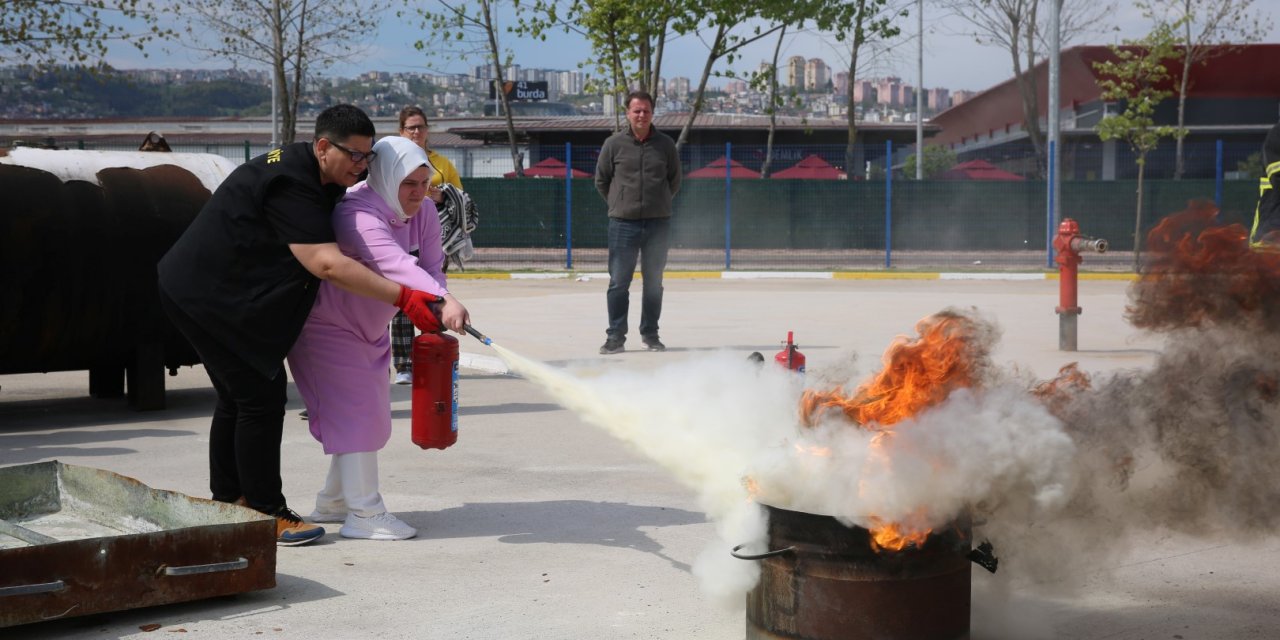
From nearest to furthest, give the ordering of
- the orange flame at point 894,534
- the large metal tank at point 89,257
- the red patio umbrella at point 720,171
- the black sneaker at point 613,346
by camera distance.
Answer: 1. the orange flame at point 894,534
2. the large metal tank at point 89,257
3. the black sneaker at point 613,346
4. the red patio umbrella at point 720,171

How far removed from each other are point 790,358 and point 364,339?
6.45 ft

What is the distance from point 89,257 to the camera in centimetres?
841

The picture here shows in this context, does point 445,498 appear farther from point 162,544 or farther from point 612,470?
point 162,544

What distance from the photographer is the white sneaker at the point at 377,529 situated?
564cm

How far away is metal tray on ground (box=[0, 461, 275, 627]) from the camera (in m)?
4.13

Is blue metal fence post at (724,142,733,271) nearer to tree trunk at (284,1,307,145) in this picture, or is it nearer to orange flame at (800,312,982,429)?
tree trunk at (284,1,307,145)

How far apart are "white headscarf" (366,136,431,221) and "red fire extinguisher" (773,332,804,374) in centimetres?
190

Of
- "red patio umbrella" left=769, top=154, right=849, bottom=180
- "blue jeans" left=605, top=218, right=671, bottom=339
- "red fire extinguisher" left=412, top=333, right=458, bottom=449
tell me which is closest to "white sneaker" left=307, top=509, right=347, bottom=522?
"red fire extinguisher" left=412, top=333, right=458, bottom=449

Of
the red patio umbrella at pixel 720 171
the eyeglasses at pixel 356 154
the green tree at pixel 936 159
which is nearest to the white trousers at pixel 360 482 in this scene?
the eyeglasses at pixel 356 154

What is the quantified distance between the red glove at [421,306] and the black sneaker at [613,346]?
6420 millimetres

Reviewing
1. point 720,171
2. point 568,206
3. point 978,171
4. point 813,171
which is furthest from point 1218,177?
point 568,206

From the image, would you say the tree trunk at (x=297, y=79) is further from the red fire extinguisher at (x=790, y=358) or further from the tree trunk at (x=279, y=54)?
the red fire extinguisher at (x=790, y=358)

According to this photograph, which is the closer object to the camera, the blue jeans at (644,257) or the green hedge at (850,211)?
the blue jeans at (644,257)

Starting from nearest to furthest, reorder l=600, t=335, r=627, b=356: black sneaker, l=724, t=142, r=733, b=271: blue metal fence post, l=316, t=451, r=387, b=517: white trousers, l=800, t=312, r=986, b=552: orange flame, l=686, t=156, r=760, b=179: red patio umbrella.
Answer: l=800, t=312, r=986, b=552: orange flame → l=316, t=451, r=387, b=517: white trousers → l=600, t=335, r=627, b=356: black sneaker → l=724, t=142, r=733, b=271: blue metal fence post → l=686, t=156, r=760, b=179: red patio umbrella
